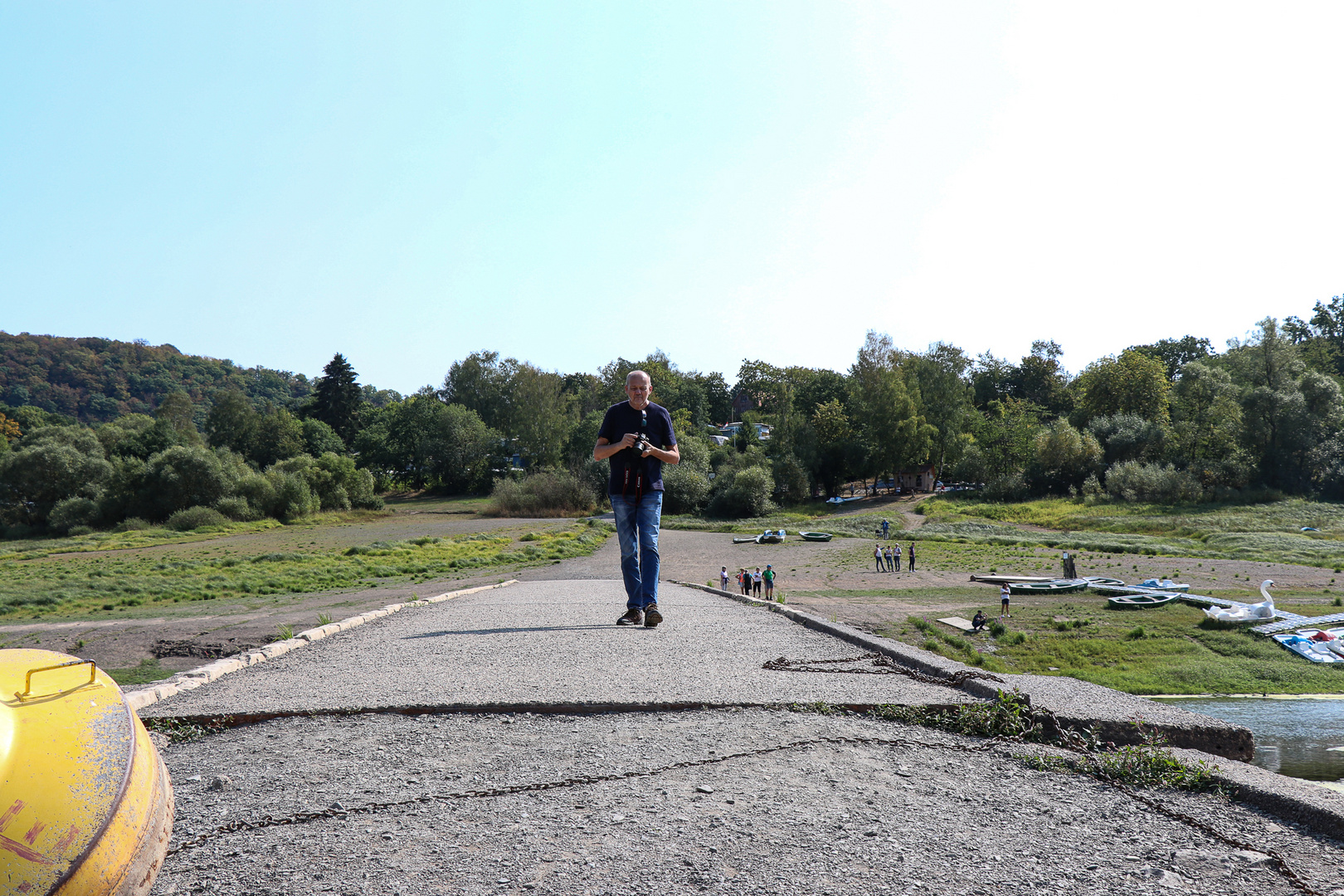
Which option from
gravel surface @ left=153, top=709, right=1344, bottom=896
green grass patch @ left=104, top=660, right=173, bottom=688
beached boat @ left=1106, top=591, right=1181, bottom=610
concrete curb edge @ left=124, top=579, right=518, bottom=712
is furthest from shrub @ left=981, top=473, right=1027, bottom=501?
gravel surface @ left=153, top=709, right=1344, bottom=896

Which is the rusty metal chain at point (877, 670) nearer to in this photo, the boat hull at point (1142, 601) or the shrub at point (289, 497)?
the boat hull at point (1142, 601)

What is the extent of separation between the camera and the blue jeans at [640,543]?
805cm

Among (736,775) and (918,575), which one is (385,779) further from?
(918,575)

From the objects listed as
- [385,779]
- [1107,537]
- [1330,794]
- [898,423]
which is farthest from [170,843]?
[898,423]

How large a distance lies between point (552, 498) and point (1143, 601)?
57.6 meters

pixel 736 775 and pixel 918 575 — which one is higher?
pixel 736 775

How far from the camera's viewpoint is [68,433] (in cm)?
7712

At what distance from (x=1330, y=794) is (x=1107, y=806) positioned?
3.32 ft

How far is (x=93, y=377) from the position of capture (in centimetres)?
16500

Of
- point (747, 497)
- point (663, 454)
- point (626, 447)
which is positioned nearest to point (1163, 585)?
point (663, 454)

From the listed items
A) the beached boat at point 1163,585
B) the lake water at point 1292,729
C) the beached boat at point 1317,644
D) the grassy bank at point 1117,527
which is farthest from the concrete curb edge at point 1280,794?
the grassy bank at point 1117,527

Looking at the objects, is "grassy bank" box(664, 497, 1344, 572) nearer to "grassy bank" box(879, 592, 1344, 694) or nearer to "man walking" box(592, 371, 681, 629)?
"grassy bank" box(879, 592, 1344, 694)

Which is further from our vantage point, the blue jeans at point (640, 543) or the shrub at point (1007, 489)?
the shrub at point (1007, 489)

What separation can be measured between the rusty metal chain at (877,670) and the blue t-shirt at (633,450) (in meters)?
→ 2.29
